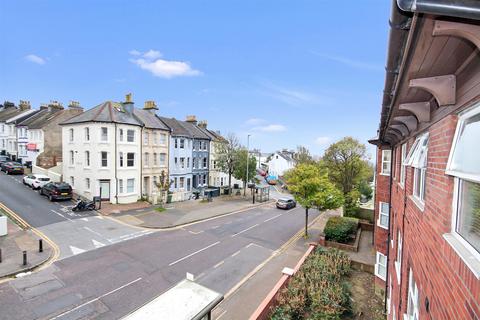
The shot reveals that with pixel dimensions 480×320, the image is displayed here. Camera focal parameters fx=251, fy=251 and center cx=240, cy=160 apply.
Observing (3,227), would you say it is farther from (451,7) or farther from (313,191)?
(451,7)

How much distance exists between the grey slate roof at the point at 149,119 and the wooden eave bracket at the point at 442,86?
→ 93.8ft

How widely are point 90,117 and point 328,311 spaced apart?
Answer: 26.7m

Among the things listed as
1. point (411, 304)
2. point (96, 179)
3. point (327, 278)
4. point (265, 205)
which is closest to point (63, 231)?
point (96, 179)

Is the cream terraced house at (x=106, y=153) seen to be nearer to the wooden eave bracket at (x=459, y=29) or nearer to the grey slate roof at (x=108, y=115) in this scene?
the grey slate roof at (x=108, y=115)

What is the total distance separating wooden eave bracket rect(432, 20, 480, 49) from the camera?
5.36 ft

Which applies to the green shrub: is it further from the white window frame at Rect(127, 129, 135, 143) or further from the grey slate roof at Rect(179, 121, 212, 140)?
the grey slate roof at Rect(179, 121, 212, 140)

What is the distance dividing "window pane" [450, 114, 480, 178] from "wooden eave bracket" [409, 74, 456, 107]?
0.43 metres

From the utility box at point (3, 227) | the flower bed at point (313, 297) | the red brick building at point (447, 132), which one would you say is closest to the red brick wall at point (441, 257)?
the red brick building at point (447, 132)

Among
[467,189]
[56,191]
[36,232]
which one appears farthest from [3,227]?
[467,189]

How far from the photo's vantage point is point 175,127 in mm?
34156

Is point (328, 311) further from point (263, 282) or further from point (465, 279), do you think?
point (465, 279)

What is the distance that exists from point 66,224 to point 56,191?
662 centimetres

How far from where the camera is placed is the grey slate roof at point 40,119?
3356 cm

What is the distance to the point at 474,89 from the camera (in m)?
2.21
